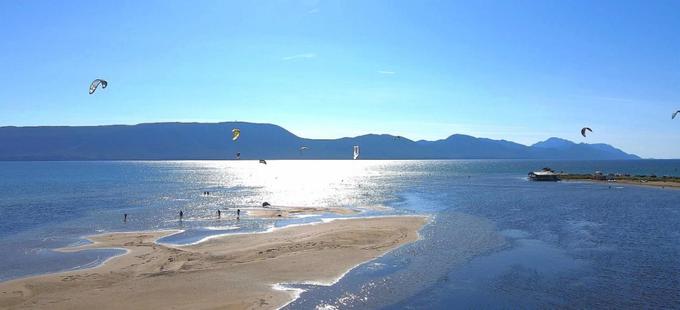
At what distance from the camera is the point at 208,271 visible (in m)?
28.0

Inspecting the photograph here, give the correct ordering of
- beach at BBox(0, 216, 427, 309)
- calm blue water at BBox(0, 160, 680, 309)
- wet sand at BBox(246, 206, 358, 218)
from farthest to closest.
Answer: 1. wet sand at BBox(246, 206, 358, 218)
2. calm blue water at BBox(0, 160, 680, 309)
3. beach at BBox(0, 216, 427, 309)

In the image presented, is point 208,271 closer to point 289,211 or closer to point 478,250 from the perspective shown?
point 478,250

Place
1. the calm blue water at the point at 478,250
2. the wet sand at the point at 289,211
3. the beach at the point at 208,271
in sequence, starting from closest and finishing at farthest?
the beach at the point at 208,271 → the calm blue water at the point at 478,250 → the wet sand at the point at 289,211

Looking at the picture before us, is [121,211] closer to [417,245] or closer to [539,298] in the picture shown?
[417,245]

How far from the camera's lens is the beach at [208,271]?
2220 cm

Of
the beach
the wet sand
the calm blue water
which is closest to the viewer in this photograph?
the beach

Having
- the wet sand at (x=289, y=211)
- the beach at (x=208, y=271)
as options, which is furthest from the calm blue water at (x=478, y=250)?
the wet sand at (x=289, y=211)

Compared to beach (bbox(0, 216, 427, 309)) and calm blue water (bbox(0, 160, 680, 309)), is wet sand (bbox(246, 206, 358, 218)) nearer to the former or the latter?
calm blue water (bbox(0, 160, 680, 309))

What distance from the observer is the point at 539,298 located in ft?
77.2

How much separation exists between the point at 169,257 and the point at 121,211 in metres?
33.3

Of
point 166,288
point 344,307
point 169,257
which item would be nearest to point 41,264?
point 169,257

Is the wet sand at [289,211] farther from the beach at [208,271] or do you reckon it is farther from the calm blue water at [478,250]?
the beach at [208,271]

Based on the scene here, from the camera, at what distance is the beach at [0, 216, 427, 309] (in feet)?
72.8

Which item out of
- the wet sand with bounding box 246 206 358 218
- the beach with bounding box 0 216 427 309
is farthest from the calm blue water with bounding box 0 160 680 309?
the wet sand with bounding box 246 206 358 218
